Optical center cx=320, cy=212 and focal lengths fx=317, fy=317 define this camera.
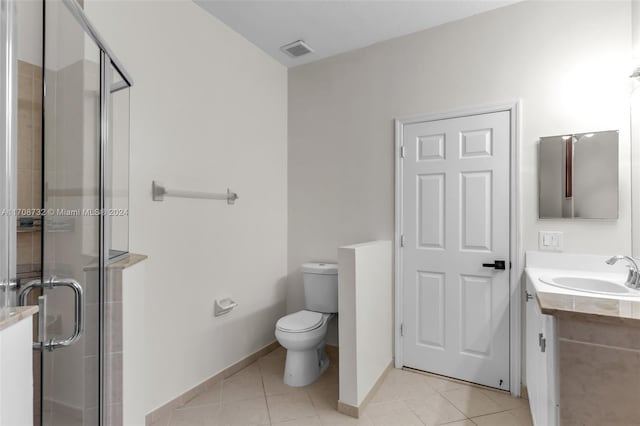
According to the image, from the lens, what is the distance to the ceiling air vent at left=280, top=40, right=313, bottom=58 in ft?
8.53

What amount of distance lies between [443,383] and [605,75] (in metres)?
2.23

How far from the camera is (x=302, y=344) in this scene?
7.04ft

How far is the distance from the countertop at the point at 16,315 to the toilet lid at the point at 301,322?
1.54 meters

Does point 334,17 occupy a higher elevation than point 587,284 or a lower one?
higher

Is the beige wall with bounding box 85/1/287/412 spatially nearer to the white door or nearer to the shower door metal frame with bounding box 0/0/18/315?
the shower door metal frame with bounding box 0/0/18/315

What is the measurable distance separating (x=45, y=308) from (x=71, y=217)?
1.03 feet

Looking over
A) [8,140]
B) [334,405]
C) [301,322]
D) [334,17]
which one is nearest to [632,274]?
[334,405]

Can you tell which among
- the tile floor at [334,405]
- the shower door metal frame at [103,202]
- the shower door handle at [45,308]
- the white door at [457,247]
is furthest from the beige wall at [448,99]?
the shower door handle at [45,308]

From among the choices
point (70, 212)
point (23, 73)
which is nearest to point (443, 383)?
point (70, 212)

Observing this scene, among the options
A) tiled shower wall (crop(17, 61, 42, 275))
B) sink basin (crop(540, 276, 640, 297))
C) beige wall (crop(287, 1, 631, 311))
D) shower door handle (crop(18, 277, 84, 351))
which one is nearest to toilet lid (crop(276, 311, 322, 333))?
beige wall (crop(287, 1, 631, 311))

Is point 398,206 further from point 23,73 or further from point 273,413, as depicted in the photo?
point 23,73

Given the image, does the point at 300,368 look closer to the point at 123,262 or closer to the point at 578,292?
the point at 123,262

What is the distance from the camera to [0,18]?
761 mm

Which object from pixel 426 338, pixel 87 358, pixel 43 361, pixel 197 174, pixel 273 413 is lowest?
pixel 273 413
